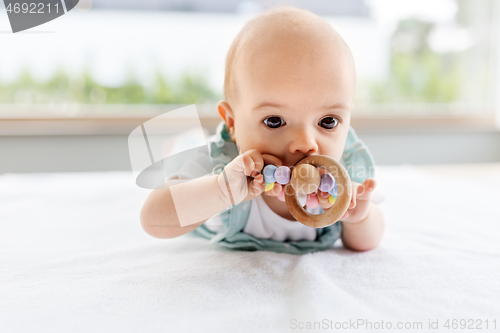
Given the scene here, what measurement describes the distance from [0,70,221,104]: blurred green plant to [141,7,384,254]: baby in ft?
5.92

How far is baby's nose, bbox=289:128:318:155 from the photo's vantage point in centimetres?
62

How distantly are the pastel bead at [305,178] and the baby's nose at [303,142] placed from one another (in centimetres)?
4

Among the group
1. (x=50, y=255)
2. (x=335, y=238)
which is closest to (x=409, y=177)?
(x=335, y=238)

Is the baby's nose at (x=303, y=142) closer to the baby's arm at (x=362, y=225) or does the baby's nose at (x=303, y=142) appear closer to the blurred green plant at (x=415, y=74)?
the baby's arm at (x=362, y=225)

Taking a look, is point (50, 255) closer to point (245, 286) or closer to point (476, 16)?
point (245, 286)

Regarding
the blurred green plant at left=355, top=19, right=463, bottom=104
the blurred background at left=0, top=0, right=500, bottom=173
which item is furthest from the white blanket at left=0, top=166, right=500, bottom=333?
the blurred green plant at left=355, top=19, right=463, bottom=104

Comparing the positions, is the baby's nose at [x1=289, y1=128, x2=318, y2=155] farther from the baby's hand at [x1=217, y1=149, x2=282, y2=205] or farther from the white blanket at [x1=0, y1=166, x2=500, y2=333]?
the white blanket at [x1=0, y1=166, x2=500, y2=333]

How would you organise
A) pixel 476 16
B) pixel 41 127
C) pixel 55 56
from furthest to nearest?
pixel 476 16, pixel 55 56, pixel 41 127

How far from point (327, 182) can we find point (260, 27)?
0.99 ft

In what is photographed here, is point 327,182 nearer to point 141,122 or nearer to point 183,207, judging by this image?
point 183,207

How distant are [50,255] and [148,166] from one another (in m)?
0.24

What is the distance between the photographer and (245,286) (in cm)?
56

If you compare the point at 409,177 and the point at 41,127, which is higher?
the point at 41,127

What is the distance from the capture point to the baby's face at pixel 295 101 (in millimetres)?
630
